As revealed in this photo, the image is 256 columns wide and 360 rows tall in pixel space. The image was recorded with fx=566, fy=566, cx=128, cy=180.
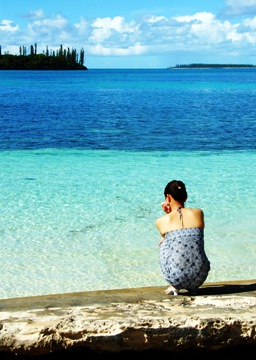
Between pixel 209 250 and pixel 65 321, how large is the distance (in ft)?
13.9

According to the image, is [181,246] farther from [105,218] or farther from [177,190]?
[105,218]

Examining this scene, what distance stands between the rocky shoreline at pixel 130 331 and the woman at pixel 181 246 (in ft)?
1.09

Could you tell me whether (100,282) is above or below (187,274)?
below

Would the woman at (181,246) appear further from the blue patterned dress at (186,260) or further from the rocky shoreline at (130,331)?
the rocky shoreline at (130,331)

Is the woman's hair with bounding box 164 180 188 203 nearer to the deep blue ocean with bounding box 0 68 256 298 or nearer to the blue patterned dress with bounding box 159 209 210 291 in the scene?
the blue patterned dress with bounding box 159 209 210 291

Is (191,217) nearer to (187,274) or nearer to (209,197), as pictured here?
(187,274)

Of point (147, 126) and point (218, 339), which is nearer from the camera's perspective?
point (218, 339)

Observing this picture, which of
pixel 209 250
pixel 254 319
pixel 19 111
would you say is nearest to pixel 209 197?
pixel 209 250

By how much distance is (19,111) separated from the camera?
104 ft

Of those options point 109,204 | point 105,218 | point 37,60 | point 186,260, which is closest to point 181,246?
point 186,260

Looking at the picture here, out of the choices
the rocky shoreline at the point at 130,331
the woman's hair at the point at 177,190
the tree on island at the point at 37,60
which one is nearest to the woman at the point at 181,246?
the woman's hair at the point at 177,190

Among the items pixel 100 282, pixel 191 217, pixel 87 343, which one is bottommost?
pixel 100 282

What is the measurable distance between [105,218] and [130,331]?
18.3 ft

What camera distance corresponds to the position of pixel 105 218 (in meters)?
8.47
